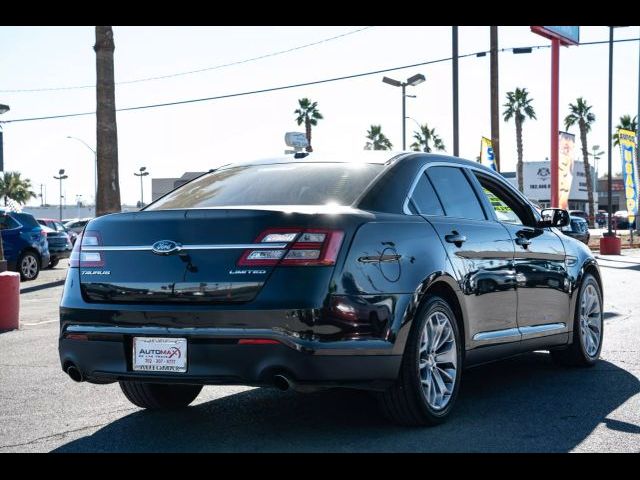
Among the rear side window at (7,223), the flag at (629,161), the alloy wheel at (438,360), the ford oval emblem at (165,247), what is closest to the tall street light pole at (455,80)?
the rear side window at (7,223)

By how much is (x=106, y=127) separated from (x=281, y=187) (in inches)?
621

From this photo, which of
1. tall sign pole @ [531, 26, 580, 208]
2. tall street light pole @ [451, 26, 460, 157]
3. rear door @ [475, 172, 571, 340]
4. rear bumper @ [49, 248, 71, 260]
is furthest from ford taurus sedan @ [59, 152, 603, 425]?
tall sign pole @ [531, 26, 580, 208]

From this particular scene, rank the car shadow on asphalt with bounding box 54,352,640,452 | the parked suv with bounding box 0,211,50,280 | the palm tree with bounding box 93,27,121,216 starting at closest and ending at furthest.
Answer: the car shadow on asphalt with bounding box 54,352,640,452 → the palm tree with bounding box 93,27,121,216 → the parked suv with bounding box 0,211,50,280

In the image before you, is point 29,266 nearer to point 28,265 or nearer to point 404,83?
point 28,265

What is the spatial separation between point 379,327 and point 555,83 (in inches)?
1073

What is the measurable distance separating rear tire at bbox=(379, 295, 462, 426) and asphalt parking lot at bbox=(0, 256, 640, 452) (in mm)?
118

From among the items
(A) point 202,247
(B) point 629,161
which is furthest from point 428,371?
(B) point 629,161

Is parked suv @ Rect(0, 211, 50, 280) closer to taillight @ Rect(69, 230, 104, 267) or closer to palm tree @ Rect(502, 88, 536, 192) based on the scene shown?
taillight @ Rect(69, 230, 104, 267)

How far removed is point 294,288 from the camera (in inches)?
183

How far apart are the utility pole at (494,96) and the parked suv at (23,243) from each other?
14290 millimetres

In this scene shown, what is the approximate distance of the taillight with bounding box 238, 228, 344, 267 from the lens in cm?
468

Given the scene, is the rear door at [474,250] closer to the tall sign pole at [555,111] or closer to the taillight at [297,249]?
the taillight at [297,249]
